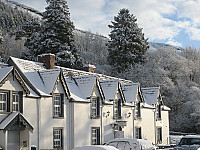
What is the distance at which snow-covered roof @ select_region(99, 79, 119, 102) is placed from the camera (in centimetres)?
3422

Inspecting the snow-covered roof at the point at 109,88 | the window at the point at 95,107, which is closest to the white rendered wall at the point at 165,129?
the snow-covered roof at the point at 109,88

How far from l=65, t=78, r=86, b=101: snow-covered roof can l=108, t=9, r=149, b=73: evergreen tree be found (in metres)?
33.5

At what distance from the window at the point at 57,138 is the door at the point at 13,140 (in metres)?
3.88

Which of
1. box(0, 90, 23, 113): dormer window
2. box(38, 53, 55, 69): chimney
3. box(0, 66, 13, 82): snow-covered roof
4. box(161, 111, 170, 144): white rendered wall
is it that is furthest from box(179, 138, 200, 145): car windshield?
box(161, 111, 170, 144): white rendered wall

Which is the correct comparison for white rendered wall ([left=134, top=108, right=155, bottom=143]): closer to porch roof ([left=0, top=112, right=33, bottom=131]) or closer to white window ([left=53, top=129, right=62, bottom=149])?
white window ([left=53, top=129, right=62, bottom=149])

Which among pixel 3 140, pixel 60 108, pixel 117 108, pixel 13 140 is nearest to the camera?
pixel 3 140

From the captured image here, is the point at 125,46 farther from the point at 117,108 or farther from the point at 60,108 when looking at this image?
the point at 60,108

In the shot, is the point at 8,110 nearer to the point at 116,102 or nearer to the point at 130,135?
the point at 116,102

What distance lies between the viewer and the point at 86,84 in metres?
31.9

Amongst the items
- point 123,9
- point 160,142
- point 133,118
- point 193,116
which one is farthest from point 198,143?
point 123,9

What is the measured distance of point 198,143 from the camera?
23031mm

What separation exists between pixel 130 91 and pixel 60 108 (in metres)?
12.3

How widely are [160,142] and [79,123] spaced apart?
53.7 ft

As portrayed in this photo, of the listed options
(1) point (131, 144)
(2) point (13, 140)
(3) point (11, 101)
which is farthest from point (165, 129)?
(3) point (11, 101)
